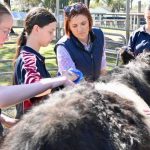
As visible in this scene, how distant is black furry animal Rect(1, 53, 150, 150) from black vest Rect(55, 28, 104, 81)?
4.35ft

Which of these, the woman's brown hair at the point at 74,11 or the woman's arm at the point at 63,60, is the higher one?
the woman's brown hair at the point at 74,11

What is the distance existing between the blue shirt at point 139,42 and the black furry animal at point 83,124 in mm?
2183

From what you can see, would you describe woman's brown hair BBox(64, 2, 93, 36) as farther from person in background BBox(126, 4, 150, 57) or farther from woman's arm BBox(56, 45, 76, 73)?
person in background BBox(126, 4, 150, 57)

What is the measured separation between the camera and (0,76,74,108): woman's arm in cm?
195

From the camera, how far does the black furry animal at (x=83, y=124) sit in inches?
59.5

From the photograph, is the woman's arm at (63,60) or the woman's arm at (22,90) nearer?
the woman's arm at (22,90)

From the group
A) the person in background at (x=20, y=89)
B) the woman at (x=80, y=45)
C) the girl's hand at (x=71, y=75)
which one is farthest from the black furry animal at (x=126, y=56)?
the person in background at (x=20, y=89)

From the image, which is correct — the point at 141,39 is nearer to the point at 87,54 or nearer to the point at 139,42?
the point at 139,42

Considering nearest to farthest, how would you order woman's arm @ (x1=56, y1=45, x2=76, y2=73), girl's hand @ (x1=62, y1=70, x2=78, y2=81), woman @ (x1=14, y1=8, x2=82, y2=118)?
1. girl's hand @ (x1=62, y1=70, x2=78, y2=81)
2. woman @ (x1=14, y1=8, x2=82, y2=118)
3. woman's arm @ (x1=56, y1=45, x2=76, y2=73)

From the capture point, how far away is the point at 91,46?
11.4 feet

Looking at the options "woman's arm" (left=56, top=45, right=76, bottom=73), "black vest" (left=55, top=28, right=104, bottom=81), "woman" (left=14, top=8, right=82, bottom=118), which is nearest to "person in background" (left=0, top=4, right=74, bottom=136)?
"woman" (left=14, top=8, right=82, bottom=118)

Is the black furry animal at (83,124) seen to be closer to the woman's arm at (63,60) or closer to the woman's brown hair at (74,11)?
the woman's arm at (63,60)

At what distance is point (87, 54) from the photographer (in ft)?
11.0

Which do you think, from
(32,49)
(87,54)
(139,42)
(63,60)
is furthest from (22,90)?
(139,42)
